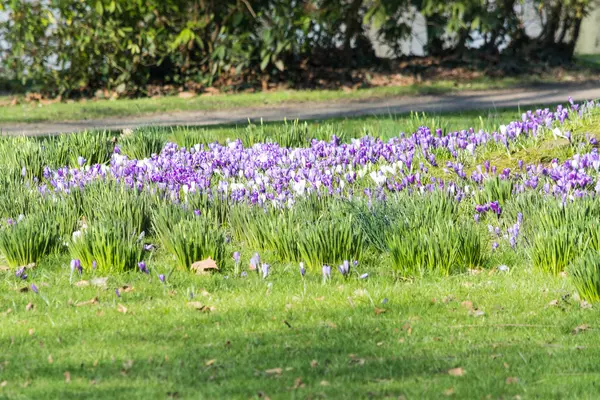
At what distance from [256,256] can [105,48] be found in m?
11.0

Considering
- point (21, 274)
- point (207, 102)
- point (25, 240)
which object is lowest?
point (207, 102)

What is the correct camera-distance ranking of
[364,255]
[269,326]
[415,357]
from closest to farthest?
[415,357], [269,326], [364,255]

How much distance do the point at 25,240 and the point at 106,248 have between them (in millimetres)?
540

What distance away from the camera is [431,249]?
5.16 meters

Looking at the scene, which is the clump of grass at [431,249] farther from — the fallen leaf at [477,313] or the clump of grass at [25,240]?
the clump of grass at [25,240]

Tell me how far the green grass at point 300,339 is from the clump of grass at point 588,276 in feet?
0.27

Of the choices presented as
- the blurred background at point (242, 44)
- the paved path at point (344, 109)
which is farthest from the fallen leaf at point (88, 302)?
the blurred background at point (242, 44)

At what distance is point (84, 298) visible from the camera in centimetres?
490

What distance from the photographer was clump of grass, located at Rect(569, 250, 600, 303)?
179 inches

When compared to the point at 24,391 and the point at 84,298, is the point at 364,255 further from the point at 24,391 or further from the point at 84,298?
the point at 24,391

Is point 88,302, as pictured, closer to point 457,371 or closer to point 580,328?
point 457,371

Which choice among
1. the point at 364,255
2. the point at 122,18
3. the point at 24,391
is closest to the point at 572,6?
the point at 122,18

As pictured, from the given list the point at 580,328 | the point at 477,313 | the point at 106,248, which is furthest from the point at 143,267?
the point at 580,328

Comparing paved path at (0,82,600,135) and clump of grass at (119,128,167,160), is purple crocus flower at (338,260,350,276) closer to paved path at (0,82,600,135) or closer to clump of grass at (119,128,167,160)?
clump of grass at (119,128,167,160)
